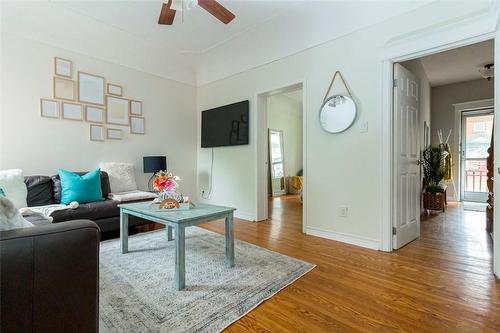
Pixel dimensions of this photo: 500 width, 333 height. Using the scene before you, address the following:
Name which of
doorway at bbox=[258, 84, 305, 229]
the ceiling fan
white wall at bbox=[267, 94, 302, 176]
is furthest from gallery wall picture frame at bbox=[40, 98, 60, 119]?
white wall at bbox=[267, 94, 302, 176]

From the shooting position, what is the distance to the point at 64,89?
10.7ft

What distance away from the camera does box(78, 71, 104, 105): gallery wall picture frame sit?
3395mm

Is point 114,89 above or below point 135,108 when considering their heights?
above

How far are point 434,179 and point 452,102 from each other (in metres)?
2.64

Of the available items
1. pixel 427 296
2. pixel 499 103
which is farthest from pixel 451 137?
pixel 427 296

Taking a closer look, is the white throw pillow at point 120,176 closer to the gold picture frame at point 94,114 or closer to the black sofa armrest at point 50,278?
the gold picture frame at point 94,114

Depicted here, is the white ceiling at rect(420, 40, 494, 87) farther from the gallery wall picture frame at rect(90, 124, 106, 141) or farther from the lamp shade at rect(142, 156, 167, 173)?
the gallery wall picture frame at rect(90, 124, 106, 141)

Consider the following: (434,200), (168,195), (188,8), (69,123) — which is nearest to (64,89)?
(69,123)

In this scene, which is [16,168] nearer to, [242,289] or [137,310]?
[137,310]

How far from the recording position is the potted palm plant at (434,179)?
4.34 m

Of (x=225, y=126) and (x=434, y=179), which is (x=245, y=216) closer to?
(x=225, y=126)

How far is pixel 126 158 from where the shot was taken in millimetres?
3867

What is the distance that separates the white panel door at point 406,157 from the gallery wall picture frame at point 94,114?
3878 mm

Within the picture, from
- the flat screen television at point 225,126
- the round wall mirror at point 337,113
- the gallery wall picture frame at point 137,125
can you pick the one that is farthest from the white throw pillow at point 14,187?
the round wall mirror at point 337,113
